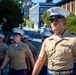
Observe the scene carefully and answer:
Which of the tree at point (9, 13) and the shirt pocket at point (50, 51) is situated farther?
the tree at point (9, 13)

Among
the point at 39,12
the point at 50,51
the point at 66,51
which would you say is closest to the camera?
the point at 66,51

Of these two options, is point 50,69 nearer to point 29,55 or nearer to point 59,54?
point 59,54

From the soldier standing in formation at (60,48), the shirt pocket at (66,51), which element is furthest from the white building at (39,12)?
the shirt pocket at (66,51)

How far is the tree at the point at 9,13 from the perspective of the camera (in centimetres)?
3241

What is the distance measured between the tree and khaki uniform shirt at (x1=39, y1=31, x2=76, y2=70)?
2735 centimetres

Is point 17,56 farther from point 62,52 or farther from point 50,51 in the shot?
point 62,52

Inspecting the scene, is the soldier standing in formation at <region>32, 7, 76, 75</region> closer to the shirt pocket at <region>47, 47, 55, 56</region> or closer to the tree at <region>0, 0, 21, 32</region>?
the shirt pocket at <region>47, 47, 55, 56</region>

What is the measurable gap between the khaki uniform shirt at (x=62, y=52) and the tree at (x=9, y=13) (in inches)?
1077

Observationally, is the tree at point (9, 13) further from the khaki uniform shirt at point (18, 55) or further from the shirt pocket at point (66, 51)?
the shirt pocket at point (66, 51)

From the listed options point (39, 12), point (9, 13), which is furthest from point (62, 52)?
point (39, 12)

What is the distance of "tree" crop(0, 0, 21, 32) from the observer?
32.4 meters

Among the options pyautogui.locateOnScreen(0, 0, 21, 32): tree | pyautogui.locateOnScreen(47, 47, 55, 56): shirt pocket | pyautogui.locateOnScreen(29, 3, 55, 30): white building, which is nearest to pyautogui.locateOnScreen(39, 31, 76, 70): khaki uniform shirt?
pyautogui.locateOnScreen(47, 47, 55, 56): shirt pocket

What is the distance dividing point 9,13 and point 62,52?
91.5 ft

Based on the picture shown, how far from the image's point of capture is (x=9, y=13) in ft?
107
